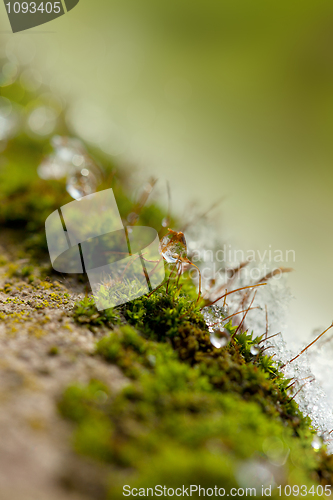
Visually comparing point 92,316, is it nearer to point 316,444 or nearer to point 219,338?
point 219,338

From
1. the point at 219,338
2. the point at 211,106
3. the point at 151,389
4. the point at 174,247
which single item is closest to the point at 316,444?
the point at 219,338

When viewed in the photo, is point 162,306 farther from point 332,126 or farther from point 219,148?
point 332,126

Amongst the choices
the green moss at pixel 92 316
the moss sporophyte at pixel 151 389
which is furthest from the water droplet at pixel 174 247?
the green moss at pixel 92 316

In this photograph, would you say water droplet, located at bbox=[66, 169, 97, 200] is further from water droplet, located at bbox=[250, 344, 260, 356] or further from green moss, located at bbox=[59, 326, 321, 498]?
water droplet, located at bbox=[250, 344, 260, 356]

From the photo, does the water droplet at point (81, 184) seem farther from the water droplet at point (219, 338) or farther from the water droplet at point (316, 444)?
the water droplet at point (316, 444)

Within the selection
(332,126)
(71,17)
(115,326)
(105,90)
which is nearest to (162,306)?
(115,326)
